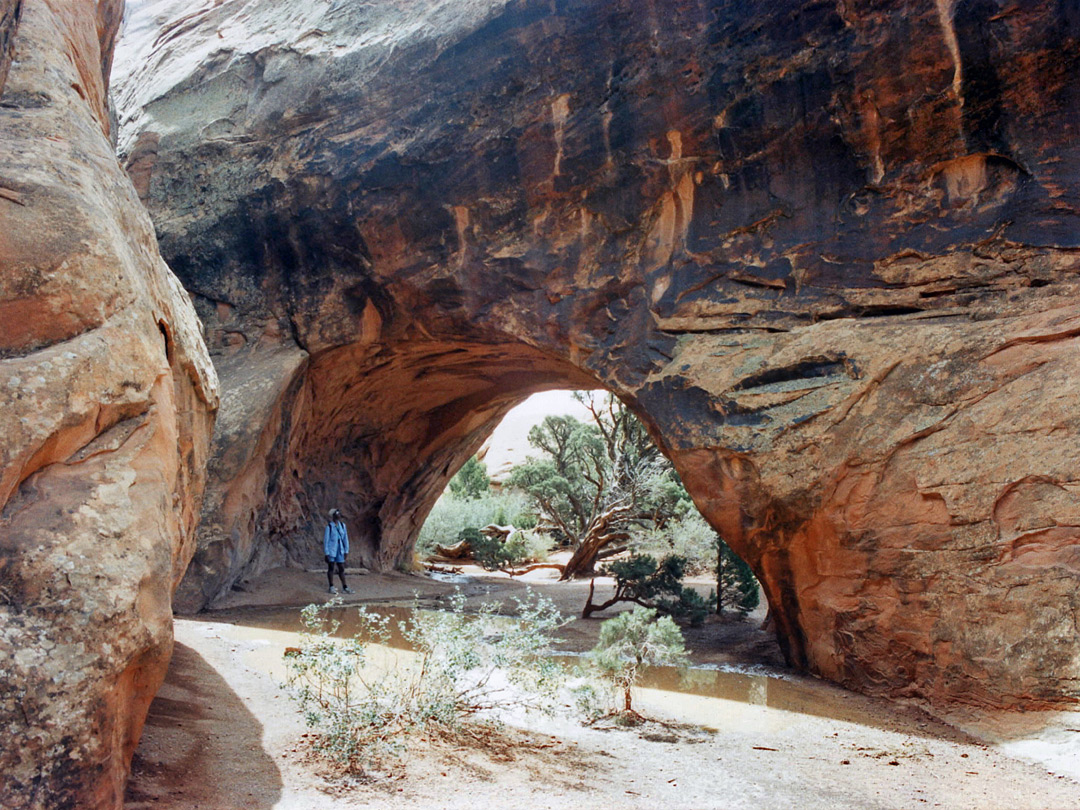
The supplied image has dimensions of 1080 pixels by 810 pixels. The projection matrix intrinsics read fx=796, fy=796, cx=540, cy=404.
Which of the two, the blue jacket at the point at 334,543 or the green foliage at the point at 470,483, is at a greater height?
the green foliage at the point at 470,483

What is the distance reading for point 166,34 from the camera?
1197 centimetres

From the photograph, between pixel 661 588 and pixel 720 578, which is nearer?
pixel 661 588

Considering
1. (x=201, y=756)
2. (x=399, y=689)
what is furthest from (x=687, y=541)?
Answer: (x=201, y=756)

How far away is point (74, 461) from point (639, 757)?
338cm

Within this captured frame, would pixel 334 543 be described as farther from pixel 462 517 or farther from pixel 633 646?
pixel 462 517

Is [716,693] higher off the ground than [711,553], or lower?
lower

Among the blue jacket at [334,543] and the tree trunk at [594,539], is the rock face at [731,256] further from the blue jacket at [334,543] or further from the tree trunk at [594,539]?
the tree trunk at [594,539]

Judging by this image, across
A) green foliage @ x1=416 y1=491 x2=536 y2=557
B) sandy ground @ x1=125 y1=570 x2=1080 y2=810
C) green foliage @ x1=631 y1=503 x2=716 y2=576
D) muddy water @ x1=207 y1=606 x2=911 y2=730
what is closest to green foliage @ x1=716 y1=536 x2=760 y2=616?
green foliage @ x1=631 y1=503 x2=716 y2=576

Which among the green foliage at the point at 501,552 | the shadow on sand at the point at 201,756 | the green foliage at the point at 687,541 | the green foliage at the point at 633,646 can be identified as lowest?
the shadow on sand at the point at 201,756

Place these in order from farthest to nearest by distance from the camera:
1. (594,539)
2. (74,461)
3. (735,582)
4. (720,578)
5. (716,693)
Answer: (594,539), (735,582), (720,578), (716,693), (74,461)

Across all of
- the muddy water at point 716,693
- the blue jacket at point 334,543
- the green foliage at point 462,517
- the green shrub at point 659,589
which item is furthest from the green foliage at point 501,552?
the muddy water at point 716,693

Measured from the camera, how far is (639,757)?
4.64 m

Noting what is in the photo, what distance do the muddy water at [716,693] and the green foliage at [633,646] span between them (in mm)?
322

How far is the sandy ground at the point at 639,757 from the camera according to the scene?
12.1 ft
